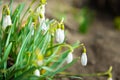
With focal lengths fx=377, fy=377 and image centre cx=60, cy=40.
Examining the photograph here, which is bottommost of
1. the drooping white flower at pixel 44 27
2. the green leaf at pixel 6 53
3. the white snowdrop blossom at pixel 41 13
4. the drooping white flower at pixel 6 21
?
the green leaf at pixel 6 53

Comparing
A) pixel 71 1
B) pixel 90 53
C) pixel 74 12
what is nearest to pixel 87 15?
pixel 74 12

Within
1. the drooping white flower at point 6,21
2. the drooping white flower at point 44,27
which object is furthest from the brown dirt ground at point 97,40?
the drooping white flower at point 6,21

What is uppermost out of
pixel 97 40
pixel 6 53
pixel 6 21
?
pixel 6 21

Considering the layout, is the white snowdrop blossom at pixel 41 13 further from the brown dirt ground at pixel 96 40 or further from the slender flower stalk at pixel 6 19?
the brown dirt ground at pixel 96 40

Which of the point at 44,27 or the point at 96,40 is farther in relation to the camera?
the point at 96,40

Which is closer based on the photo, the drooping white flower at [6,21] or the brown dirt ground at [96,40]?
the drooping white flower at [6,21]

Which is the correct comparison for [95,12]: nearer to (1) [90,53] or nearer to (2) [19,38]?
(1) [90,53]

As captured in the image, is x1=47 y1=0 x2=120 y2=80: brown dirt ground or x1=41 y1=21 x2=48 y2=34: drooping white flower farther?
x1=47 y1=0 x2=120 y2=80: brown dirt ground

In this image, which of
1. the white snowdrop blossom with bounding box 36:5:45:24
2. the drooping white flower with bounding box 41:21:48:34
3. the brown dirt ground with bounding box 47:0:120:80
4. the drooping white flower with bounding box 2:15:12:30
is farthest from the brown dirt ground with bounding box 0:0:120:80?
the drooping white flower with bounding box 2:15:12:30

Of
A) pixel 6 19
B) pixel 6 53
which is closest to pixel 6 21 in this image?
pixel 6 19

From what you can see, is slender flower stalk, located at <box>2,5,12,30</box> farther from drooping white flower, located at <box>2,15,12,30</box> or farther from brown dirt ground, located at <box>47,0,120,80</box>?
brown dirt ground, located at <box>47,0,120,80</box>

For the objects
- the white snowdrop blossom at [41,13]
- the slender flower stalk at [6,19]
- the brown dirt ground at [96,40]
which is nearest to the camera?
the slender flower stalk at [6,19]

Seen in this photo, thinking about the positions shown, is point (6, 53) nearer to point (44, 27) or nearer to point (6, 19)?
point (6, 19)
